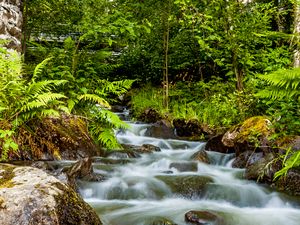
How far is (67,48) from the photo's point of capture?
699 centimetres

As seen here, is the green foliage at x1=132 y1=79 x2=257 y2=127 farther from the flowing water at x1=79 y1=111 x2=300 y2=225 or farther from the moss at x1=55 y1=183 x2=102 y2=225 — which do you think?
the moss at x1=55 y1=183 x2=102 y2=225

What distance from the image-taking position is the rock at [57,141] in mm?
5121

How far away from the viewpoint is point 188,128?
837cm

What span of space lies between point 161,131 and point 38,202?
18.7 feet

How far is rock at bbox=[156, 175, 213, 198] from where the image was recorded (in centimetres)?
482

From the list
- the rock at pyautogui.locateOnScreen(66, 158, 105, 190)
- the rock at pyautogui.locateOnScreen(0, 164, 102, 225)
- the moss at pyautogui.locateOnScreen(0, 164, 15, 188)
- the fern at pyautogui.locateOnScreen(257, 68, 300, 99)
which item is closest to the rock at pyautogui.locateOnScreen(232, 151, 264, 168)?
the fern at pyautogui.locateOnScreen(257, 68, 300, 99)

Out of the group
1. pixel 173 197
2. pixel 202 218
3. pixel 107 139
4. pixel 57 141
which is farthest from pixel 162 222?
pixel 107 139

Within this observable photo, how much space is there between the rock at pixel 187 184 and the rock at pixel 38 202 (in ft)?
6.14

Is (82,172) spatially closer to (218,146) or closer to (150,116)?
(218,146)

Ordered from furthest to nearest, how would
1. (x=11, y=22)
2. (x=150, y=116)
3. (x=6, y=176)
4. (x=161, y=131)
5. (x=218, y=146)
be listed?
1. (x=150, y=116)
2. (x=161, y=131)
3. (x=218, y=146)
4. (x=11, y=22)
5. (x=6, y=176)

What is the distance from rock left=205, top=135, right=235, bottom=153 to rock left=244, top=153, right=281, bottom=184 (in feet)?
3.64

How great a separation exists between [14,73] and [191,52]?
21.2ft

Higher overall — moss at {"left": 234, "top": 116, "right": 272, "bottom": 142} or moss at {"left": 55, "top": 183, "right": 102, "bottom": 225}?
moss at {"left": 234, "top": 116, "right": 272, "bottom": 142}

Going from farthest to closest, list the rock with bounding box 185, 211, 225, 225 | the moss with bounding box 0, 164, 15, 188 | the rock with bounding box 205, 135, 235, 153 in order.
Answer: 1. the rock with bounding box 205, 135, 235, 153
2. the rock with bounding box 185, 211, 225, 225
3. the moss with bounding box 0, 164, 15, 188
